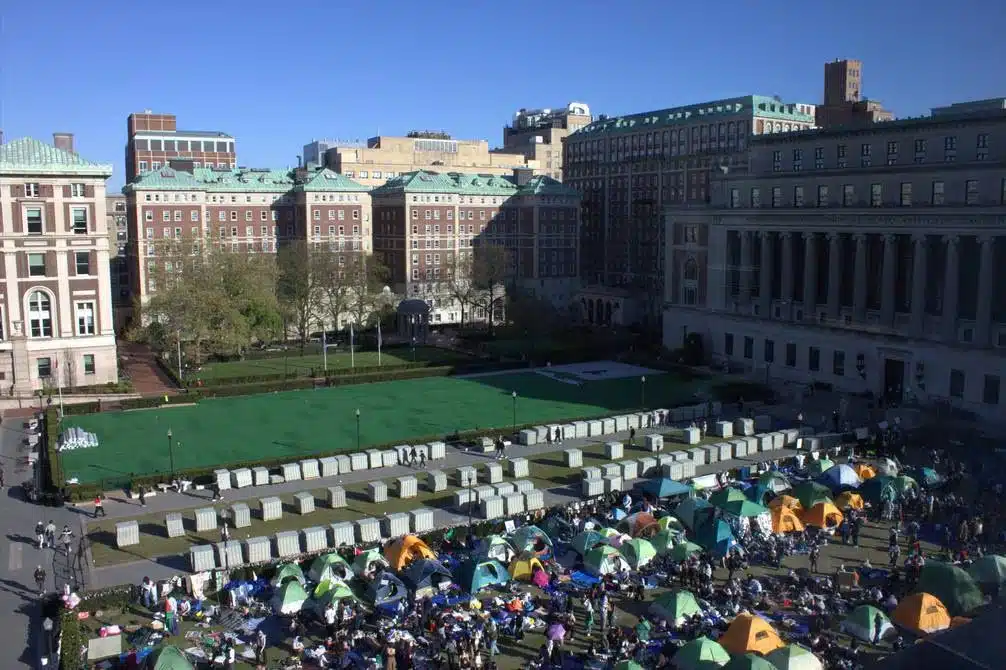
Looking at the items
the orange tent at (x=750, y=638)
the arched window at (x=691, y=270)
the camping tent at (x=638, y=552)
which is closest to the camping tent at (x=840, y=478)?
the camping tent at (x=638, y=552)

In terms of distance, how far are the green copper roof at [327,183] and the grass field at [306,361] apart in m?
23.8

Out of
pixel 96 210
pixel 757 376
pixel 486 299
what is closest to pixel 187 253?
pixel 96 210

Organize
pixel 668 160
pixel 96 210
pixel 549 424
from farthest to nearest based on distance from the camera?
pixel 668 160 < pixel 96 210 < pixel 549 424

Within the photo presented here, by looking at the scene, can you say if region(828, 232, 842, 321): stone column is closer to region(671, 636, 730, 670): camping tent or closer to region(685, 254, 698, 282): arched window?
region(685, 254, 698, 282): arched window

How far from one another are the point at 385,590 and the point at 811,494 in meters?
18.8

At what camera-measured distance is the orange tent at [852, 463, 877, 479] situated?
137ft

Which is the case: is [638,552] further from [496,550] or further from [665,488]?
[665,488]

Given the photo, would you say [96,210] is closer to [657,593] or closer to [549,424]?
[549,424]

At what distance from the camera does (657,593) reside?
3059cm

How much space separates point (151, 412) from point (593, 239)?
75344mm

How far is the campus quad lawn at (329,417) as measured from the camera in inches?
1932

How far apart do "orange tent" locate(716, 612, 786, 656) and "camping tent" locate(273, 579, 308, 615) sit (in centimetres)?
1322

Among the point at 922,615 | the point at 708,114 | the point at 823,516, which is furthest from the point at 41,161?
the point at 708,114

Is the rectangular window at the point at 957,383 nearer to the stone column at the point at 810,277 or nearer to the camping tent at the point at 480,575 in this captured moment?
the stone column at the point at 810,277
